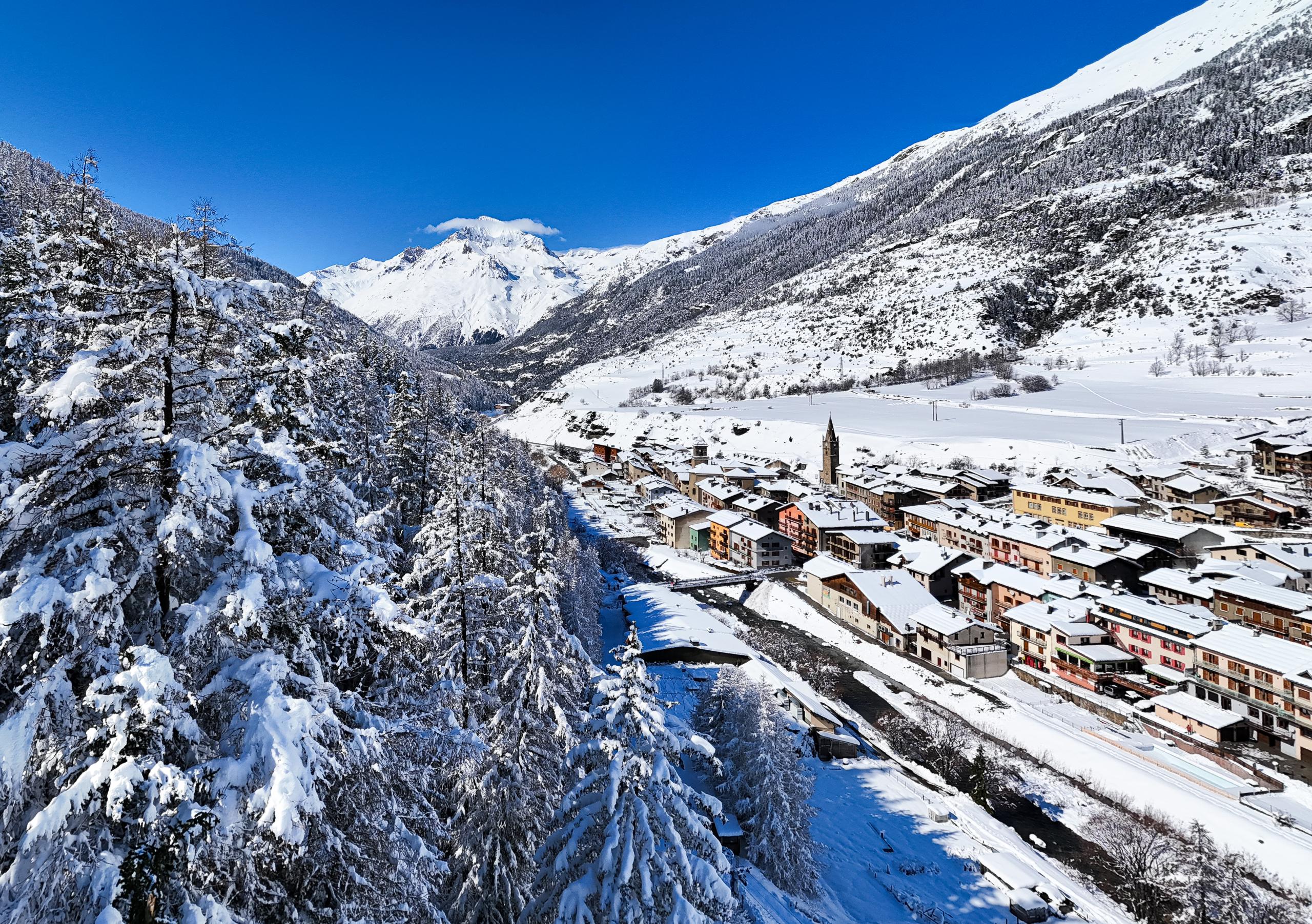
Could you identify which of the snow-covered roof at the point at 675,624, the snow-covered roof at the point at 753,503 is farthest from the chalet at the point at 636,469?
the snow-covered roof at the point at 675,624

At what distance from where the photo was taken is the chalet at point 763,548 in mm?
67188

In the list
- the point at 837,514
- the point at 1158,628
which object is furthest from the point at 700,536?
the point at 1158,628

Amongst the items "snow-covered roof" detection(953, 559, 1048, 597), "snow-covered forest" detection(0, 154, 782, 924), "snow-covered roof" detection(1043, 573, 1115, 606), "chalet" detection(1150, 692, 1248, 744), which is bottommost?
"chalet" detection(1150, 692, 1248, 744)

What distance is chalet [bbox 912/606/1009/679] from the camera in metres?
42.0

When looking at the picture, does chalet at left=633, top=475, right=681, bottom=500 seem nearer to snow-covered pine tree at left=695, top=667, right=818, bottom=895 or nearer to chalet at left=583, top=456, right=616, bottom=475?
chalet at left=583, top=456, right=616, bottom=475

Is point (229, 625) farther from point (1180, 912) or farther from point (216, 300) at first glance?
point (1180, 912)

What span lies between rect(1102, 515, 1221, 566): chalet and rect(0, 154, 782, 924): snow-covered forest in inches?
2379

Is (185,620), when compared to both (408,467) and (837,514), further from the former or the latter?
(837,514)

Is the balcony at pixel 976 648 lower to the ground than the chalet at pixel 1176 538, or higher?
lower

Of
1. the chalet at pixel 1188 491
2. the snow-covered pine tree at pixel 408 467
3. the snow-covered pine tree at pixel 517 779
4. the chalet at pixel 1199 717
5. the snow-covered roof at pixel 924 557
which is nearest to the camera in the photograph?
the snow-covered pine tree at pixel 517 779

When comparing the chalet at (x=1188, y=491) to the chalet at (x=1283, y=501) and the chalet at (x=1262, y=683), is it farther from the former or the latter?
the chalet at (x=1262, y=683)

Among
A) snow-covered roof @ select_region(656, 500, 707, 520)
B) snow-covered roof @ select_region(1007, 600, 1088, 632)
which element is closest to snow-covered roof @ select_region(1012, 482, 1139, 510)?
snow-covered roof @ select_region(1007, 600, 1088, 632)

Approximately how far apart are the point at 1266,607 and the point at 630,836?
47.8m

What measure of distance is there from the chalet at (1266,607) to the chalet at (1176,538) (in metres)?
11.3
